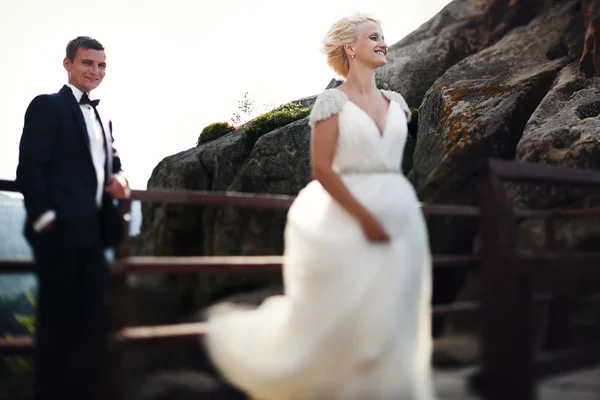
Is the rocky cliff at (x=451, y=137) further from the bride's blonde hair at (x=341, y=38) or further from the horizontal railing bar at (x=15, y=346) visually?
the horizontal railing bar at (x=15, y=346)

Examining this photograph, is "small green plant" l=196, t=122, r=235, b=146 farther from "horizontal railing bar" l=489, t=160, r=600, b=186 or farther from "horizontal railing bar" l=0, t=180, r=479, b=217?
"horizontal railing bar" l=489, t=160, r=600, b=186

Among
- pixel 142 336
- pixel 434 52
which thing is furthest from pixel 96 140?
pixel 434 52

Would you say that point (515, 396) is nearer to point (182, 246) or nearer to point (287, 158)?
point (287, 158)

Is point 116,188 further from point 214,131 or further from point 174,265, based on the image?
point 214,131

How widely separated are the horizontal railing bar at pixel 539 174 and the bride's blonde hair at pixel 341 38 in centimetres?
108

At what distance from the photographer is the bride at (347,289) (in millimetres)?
2707

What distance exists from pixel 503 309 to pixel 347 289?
2.16 ft

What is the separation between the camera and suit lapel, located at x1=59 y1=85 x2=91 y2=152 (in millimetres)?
2956

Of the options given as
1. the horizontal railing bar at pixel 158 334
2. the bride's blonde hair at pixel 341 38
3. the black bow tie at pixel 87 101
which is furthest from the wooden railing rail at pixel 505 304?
the black bow tie at pixel 87 101

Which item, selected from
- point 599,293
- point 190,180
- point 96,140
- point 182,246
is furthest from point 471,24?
point 96,140

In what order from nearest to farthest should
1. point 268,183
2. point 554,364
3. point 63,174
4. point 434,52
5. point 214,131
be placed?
point 554,364
point 63,174
point 268,183
point 434,52
point 214,131

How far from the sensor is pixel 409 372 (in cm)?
271

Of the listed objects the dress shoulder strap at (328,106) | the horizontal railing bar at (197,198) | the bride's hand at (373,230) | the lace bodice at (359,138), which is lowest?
the bride's hand at (373,230)

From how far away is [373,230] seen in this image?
2.79 meters
